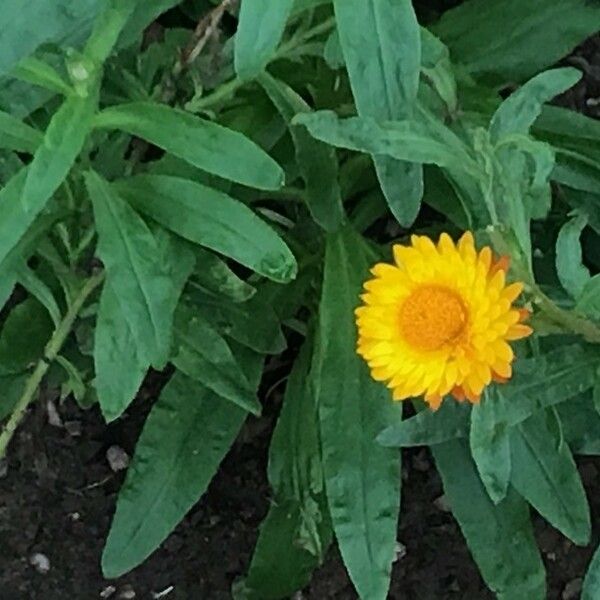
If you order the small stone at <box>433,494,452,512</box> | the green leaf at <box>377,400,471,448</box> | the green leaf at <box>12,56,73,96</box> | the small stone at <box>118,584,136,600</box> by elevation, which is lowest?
the small stone at <box>433,494,452,512</box>

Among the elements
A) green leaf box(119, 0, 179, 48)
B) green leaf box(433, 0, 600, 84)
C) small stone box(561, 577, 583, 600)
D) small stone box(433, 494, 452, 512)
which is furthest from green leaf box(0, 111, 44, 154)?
small stone box(561, 577, 583, 600)

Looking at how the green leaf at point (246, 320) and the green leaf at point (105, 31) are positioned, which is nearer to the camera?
the green leaf at point (105, 31)

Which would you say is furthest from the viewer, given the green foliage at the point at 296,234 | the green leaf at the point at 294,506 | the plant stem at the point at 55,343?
the green leaf at the point at 294,506

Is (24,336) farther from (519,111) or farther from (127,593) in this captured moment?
(519,111)

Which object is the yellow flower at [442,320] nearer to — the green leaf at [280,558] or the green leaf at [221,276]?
the green leaf at [221,276]

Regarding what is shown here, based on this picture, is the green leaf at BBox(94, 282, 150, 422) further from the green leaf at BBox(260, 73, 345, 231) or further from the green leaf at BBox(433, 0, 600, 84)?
the green leaf at BBox(433, 0, 600, 84)

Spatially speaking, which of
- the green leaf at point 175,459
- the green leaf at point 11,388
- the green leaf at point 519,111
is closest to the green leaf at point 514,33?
the green leaf at point 519,111

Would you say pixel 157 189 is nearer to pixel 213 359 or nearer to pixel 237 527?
pixel 213 359

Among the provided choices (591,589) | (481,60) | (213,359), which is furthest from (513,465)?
(481,60)
